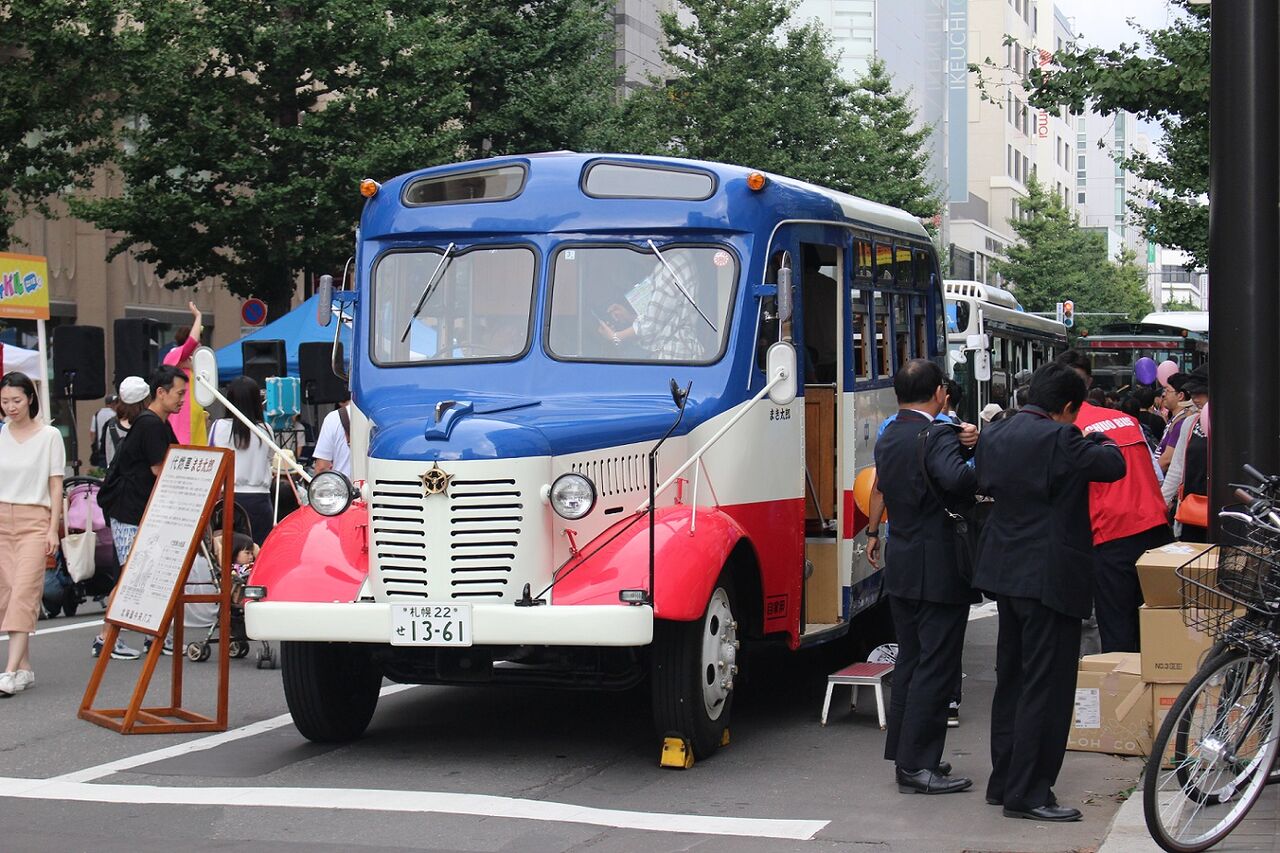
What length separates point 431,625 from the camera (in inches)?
308

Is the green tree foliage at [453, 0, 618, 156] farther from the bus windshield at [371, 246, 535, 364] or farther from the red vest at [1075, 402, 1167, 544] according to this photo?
the red vest at [1075, 402, 1167, 544]

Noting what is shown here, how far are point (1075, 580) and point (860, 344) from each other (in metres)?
3.58

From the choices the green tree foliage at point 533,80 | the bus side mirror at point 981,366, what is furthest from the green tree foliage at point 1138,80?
the green tree foliage at point 533,80

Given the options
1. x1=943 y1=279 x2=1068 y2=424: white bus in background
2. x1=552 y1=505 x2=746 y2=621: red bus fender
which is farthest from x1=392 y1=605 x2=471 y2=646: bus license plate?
x1=943 y1=279 x2=1068 y2=424: white bus in background

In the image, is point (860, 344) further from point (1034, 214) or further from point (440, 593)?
point (1034, 214)

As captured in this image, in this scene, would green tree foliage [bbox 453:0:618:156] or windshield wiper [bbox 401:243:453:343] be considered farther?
green tree foliage [bbox 453:0:618:156]

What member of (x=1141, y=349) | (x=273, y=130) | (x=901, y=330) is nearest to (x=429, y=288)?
(x=901, y=330)

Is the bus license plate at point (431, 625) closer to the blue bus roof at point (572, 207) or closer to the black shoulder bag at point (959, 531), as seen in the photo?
the black shoulder bag at point (959, 531)

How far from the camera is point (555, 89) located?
32406 millimetres

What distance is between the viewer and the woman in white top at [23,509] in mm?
10641

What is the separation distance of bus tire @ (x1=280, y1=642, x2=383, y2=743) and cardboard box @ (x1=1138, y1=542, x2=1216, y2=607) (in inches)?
145

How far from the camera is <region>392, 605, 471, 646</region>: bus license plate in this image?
7789mm

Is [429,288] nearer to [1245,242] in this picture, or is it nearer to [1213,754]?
[1245,242]

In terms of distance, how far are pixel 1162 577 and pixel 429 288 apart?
3.98 metres
